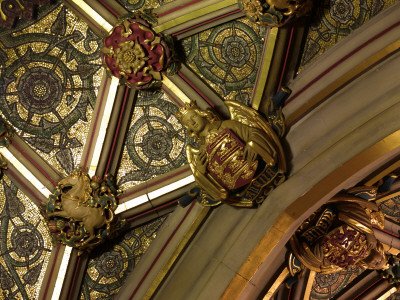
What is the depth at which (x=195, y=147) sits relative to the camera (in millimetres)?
3479

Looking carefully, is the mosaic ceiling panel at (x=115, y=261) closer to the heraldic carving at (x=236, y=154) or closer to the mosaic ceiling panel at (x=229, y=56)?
the heraldic carving at (x=236, y=154)

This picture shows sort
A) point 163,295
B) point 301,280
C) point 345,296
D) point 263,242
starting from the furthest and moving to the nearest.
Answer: point 345,296 < point 301,280 < point 163,295 < point 263,242

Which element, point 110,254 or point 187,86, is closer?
point 187,86

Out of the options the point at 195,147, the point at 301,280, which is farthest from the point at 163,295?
the point at 301,280

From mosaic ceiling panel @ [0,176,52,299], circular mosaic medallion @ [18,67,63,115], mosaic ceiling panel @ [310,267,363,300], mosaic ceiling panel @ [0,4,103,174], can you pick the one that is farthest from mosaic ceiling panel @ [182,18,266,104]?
mosaic ceiling panel @ [310,267,363,300]

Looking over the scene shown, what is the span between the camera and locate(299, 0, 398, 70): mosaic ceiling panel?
3357 millimetres

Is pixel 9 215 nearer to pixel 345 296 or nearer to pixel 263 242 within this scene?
pixel 263 242

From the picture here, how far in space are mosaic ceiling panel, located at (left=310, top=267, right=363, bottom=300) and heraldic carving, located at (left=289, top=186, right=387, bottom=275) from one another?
31.9 inches

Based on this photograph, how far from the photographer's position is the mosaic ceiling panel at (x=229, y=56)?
3500mm

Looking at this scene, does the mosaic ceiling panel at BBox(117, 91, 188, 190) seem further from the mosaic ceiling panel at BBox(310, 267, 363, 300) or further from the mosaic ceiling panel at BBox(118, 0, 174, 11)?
the mosaic ceiling panel at BBox(310, 267, 363, 300)

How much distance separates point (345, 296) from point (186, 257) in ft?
6.93

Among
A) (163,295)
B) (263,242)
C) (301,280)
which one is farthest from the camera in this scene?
(301,280)

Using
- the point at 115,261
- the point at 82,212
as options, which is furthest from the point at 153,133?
the point at 115,261

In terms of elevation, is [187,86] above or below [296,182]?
above
